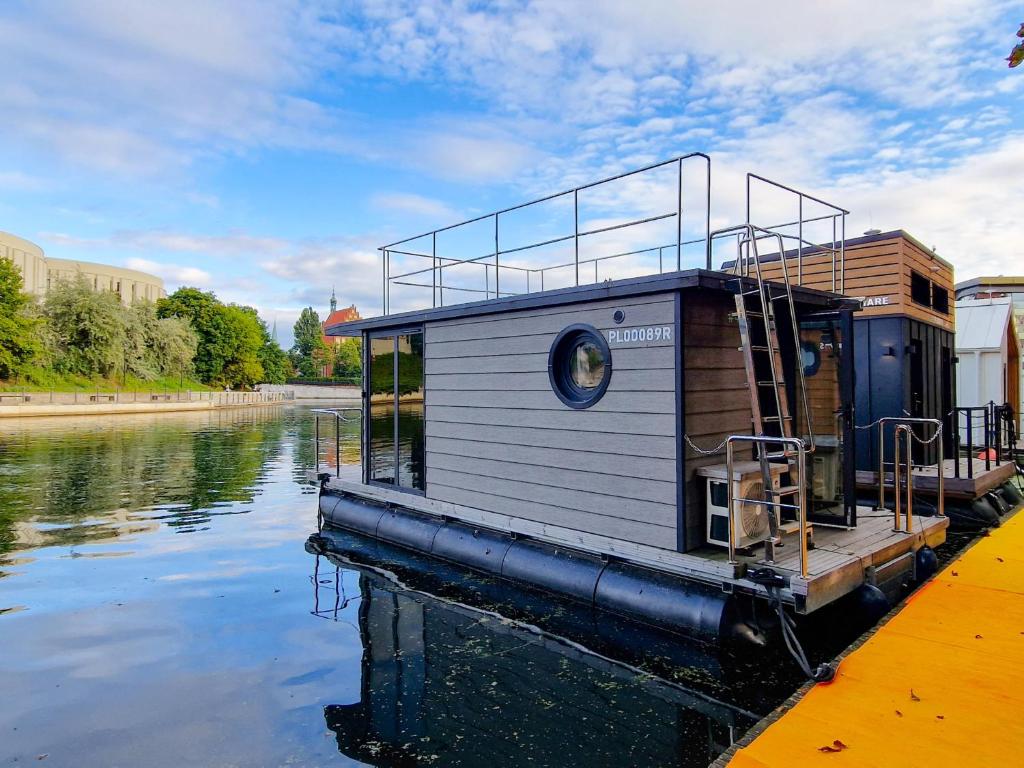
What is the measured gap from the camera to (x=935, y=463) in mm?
11258

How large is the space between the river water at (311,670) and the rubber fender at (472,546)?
0.28 metres

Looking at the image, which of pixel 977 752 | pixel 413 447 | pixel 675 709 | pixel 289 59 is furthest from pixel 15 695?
pixel 289 59

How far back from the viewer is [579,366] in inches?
280

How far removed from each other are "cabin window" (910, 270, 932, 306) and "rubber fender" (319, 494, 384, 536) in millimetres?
9505

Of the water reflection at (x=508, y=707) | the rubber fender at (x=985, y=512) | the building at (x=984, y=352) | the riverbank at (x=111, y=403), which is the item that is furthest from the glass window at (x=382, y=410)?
the riverbank at (x=111, y=403)

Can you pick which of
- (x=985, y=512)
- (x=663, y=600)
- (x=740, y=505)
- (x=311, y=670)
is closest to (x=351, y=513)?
(x=311, y=670)

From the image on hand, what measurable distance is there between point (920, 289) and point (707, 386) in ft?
25.2

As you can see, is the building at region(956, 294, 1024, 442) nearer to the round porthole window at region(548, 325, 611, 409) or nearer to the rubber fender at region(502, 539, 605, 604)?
the round porthole window at region(548, 325, 611, 409)

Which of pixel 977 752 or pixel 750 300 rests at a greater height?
pixel 750 300

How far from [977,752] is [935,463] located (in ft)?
30.4

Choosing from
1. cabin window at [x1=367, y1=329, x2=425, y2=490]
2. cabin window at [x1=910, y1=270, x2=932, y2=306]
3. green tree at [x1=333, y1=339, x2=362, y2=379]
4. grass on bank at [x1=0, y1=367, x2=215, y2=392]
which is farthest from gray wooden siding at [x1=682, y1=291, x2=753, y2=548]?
green tree at [x1=333, y1=339, x2=362, y2=379]

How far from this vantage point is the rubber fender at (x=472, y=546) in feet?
25.0

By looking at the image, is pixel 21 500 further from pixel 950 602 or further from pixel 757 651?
pixel 950 602

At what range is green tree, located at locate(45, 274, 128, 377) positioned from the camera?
1806 inches
